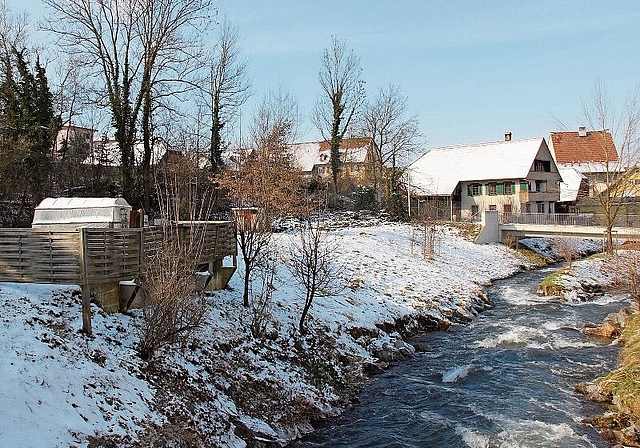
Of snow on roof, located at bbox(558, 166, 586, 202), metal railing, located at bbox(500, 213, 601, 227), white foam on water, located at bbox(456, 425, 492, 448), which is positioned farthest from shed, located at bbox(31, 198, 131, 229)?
snow on roof, located at bbox(558, 166, 586, 202)

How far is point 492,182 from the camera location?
4856 centimetres

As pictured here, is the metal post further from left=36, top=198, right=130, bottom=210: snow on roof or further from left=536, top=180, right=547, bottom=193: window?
left=536, top=180, right=547, bottom=193: window

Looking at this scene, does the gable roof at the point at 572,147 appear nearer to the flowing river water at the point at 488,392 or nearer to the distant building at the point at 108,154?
the flowing river water at the point at 488,392

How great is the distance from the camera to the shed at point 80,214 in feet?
50.2

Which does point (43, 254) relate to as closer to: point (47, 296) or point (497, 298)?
point (47, 296)

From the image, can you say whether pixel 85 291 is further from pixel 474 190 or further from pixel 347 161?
pixel 347 161

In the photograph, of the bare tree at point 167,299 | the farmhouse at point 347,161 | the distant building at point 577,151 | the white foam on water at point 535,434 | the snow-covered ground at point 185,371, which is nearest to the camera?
the snow-covered ground at point 185,371

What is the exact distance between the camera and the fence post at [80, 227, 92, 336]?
11.1m

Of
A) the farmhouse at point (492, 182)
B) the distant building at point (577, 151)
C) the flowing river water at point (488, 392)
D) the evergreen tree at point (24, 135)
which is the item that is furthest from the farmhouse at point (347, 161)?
the flowing river water at point (488, 392)

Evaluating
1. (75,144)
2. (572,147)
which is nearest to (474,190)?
(572,147)

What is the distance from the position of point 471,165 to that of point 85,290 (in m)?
45.0

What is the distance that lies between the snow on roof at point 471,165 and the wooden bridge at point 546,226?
892 centimetres

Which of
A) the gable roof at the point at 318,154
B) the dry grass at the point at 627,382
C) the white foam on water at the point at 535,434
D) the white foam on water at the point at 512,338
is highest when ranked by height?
the gable roof at the point at 318,154

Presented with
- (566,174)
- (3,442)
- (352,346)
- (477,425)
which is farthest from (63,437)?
(566,174)
